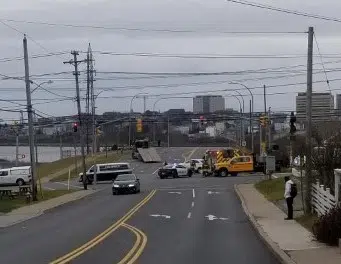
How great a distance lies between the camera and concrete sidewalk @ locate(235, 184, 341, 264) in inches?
522

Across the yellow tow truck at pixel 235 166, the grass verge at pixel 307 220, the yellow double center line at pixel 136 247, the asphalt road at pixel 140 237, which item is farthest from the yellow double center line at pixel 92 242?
the yellow tow truck at pixel 235 166

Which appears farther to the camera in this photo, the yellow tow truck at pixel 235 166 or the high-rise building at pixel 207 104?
the high-rise building at pixel 207 104

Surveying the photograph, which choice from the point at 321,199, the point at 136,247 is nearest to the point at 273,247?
the point at 136,247

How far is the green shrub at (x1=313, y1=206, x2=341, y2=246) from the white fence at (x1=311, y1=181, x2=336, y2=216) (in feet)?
7.93

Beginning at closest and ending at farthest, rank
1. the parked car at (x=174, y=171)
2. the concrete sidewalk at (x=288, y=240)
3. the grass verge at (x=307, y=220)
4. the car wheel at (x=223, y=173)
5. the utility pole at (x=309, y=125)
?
the concrete sidewalk at (x=288, y=240), the grass verge at (x=307, y=220), the utility pole at (x=309, y=125), the car wheel at (x=223, y=173), the parked car at (x=174, y=171)

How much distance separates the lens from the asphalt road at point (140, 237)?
15.0 metres

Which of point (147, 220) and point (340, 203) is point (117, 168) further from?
point (340, 203)

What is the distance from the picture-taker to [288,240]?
17.0 meters

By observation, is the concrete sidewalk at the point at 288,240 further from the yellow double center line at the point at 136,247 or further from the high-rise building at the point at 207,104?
the high-rise building at the point at 207,104

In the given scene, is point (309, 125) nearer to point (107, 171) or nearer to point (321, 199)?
point (321, 199)

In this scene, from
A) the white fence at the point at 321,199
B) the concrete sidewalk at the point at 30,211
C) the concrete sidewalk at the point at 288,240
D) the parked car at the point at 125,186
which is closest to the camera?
the concrete sidewalk at the point at 288,240

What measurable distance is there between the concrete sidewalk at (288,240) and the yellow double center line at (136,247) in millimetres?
3174

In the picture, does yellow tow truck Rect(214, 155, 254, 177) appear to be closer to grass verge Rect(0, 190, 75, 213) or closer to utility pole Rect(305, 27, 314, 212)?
grass verge Rect(0, 190, 75, 213)

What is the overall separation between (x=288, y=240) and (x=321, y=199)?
5.19 m
